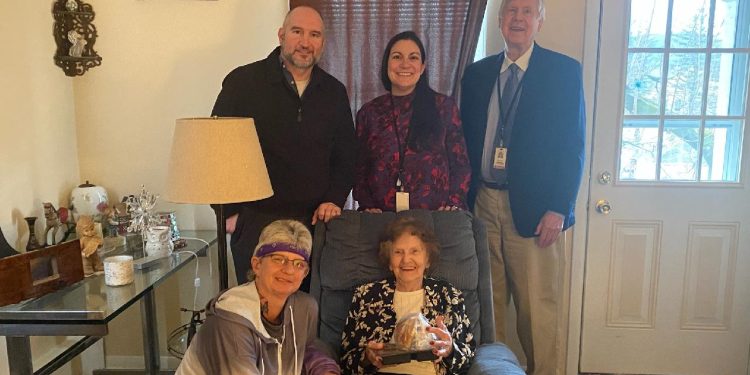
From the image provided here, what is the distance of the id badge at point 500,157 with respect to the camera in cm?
220

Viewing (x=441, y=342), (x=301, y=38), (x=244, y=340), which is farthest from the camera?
(x=301, y=38)

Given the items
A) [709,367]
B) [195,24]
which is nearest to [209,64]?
[195,24]

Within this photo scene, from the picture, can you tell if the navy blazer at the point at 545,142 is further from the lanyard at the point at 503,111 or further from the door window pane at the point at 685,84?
the door window pane at the point at 685,84

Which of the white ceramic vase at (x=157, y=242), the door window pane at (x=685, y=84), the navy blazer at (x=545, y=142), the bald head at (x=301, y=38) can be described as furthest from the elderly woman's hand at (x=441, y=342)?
the door window pane at (x=685, y=84)

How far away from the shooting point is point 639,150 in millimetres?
2551

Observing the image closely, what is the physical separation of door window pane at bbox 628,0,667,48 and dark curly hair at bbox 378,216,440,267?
1.39m

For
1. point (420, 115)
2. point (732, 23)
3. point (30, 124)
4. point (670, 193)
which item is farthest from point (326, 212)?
point (732, 23)

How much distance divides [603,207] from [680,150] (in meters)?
0.43

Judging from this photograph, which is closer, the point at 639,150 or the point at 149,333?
the point at 149,333

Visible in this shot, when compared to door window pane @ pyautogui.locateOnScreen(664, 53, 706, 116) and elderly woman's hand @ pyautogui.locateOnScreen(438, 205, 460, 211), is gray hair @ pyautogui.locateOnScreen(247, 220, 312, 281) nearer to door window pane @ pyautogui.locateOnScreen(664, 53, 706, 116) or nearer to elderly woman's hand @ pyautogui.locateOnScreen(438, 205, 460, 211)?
elderly woman's hand @ pyautogui.locateOnScreen(438, 205, 460, 211)

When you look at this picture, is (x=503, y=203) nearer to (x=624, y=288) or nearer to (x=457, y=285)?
(x=457, y=285)

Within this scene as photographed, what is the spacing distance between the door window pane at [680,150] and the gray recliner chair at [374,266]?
1.13 meters

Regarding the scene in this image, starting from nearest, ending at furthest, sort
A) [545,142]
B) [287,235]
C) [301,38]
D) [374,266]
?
[287,235] < [374,266] < [301,38] < [545,142]

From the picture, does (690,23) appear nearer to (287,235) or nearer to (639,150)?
(639,150)
